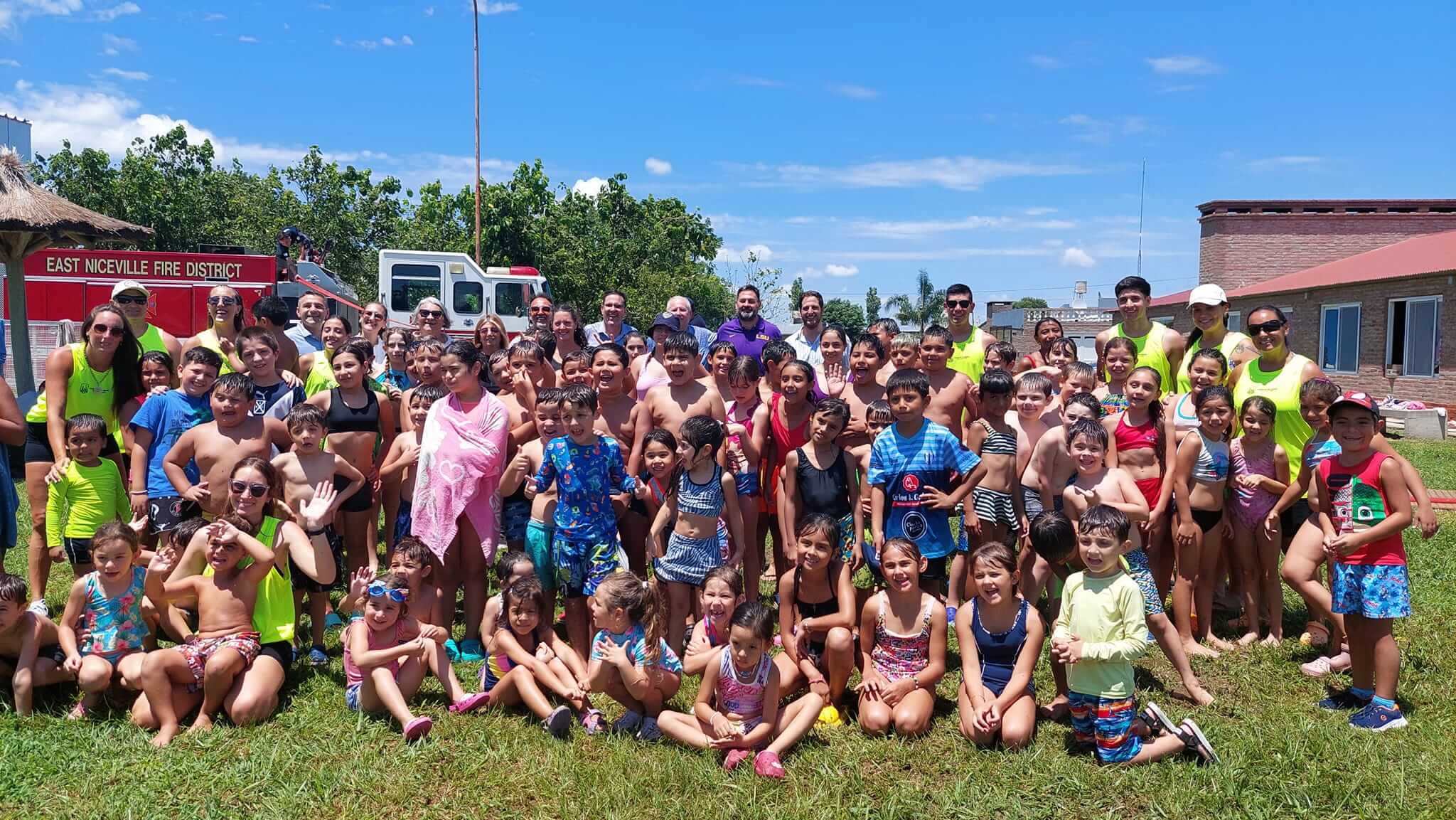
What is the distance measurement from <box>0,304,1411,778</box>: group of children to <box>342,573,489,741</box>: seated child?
0.6 inches

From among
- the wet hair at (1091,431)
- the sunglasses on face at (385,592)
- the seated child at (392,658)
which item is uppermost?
the wet hair at (1091,431)

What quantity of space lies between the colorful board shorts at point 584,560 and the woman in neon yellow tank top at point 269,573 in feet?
4.18

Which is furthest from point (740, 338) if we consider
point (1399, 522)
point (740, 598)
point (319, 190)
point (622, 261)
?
point (319, 190)

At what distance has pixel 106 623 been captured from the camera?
4.76m

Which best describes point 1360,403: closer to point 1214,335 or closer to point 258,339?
point 1214,335

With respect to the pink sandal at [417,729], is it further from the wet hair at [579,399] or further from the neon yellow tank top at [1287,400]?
the neon yellow tank top at [1287,400]

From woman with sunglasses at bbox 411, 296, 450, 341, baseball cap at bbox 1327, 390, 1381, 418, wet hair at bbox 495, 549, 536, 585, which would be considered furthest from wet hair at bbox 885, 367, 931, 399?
woman with sunglasses at bbox 411, 296, 450, 341

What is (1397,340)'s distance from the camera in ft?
71.9

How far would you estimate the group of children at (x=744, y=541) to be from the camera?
4449mm

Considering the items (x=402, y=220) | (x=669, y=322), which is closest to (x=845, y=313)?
(x=402, y=220)

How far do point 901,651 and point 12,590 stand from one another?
177 inches

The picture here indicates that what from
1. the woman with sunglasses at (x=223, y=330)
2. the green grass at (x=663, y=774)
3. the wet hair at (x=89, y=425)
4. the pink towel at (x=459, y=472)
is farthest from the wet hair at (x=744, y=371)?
the wet hair at (x=89, y=425)

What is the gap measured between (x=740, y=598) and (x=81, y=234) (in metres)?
13.4

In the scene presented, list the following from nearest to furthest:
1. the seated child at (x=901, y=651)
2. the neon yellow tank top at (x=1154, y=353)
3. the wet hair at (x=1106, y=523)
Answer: the wet hair at (x=1106, y=523) → the seated child at (x=901, y=651) → the neon yellow tank top at (x=1154, y=353)
